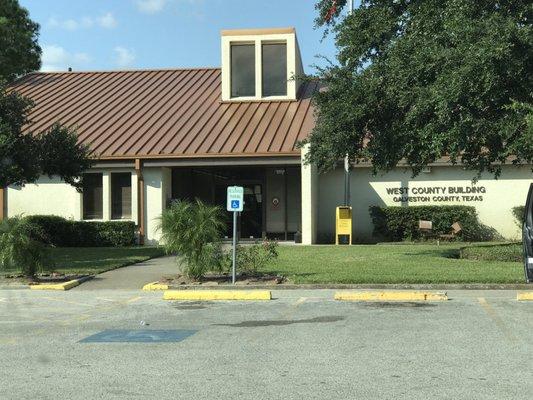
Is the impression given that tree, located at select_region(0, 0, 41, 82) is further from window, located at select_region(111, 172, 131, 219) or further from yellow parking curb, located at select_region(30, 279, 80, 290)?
yellow parking curb, located at select_region(30, 279, 80, 290)

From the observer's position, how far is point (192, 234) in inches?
520

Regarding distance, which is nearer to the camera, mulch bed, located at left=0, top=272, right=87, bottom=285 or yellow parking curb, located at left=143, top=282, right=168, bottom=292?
yellow parking curb, located at left=143, top=282, right=168, bottom=292

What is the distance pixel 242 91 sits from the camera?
28359 mm

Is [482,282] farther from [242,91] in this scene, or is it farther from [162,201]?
[242,91]

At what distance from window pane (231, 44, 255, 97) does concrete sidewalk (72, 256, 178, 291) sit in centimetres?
1247

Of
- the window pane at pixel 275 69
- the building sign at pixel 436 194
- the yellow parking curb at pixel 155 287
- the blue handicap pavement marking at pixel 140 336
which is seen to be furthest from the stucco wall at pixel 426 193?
the blue handicap pavement marking at pixel 140 336

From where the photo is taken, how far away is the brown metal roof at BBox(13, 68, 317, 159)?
2384 centimetres

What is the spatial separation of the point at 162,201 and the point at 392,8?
11523mm

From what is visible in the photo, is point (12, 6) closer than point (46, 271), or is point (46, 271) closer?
point (46, 271)

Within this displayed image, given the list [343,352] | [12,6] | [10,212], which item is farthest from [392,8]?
[12,6]

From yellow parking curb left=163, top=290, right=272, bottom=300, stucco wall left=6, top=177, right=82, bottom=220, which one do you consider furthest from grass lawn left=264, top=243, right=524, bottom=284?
stucco wall left=6, top=177, right=82, bottom=220

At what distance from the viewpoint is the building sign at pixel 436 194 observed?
24281 millimetres

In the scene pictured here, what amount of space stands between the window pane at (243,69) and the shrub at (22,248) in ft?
51.0

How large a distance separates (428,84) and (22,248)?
9.86 meters
